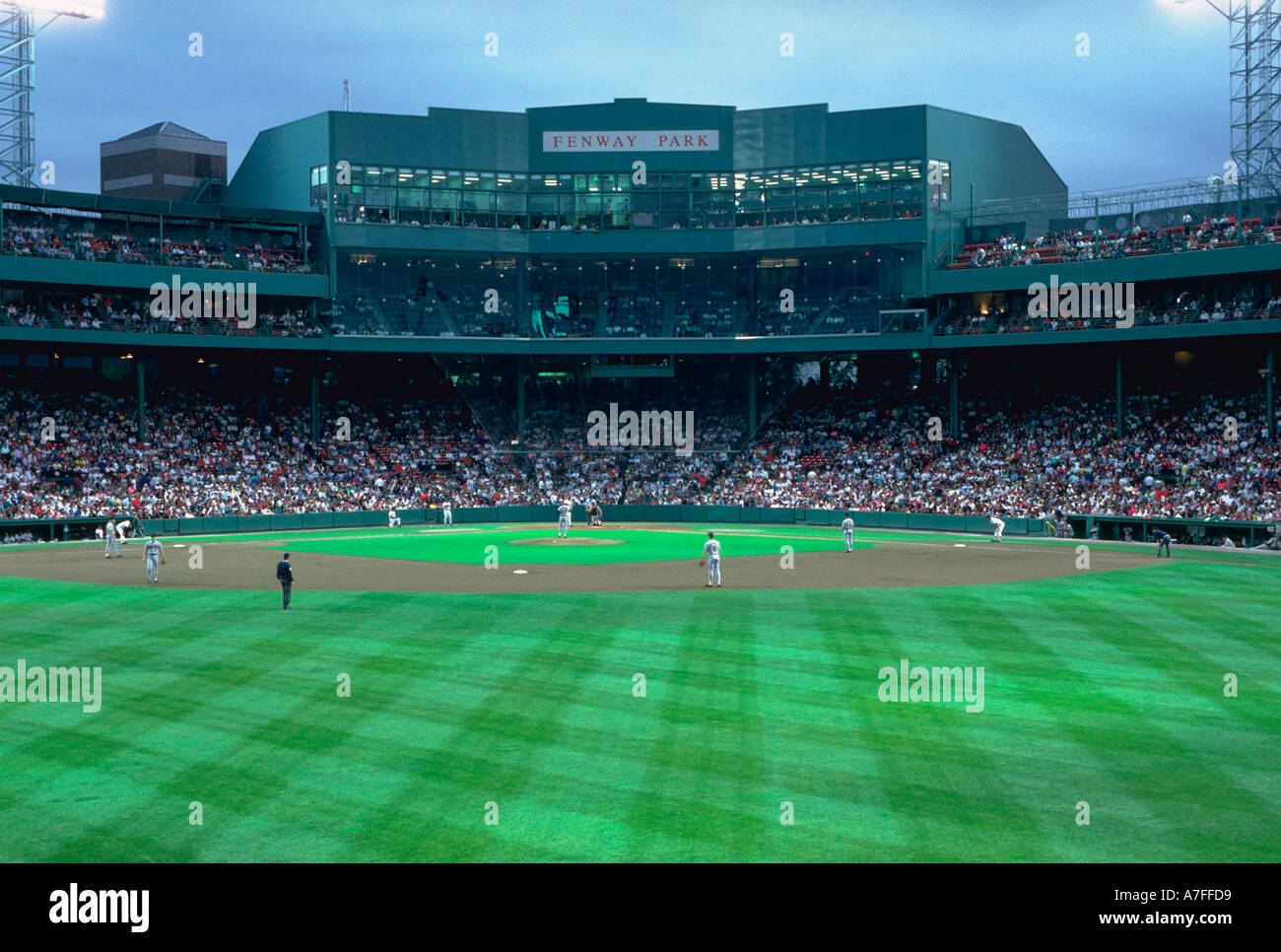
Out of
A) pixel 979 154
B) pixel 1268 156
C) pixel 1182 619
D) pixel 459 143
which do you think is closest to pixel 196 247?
pixel 459 143

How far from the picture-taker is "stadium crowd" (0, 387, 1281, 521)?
55281 mm

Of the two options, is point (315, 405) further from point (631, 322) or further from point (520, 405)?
point (631, 322)

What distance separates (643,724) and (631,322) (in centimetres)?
6004

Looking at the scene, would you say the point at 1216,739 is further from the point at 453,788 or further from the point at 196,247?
the point at 196,247

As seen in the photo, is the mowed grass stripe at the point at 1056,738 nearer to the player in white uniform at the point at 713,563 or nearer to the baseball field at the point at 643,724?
the baseball field at the point at 643,724

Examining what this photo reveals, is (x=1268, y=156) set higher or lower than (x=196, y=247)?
higher

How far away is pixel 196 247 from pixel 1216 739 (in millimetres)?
65616

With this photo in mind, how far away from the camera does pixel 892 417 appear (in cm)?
7031

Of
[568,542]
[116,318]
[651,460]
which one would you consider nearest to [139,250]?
[116,318]

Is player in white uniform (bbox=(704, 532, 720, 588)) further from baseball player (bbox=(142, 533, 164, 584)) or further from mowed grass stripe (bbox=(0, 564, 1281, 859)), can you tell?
baseball player (bbox=(142, 533, 164, 584))

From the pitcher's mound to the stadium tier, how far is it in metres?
15.9

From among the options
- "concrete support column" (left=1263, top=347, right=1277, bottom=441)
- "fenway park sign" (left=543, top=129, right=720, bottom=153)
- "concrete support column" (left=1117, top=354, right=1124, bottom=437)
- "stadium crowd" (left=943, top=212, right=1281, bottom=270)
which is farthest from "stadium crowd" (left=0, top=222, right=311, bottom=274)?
"concrete support column" (left=1263, top=347, right=1277, bottom=441)

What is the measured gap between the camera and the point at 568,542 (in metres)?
50.7

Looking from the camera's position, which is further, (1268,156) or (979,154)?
(979,154)
